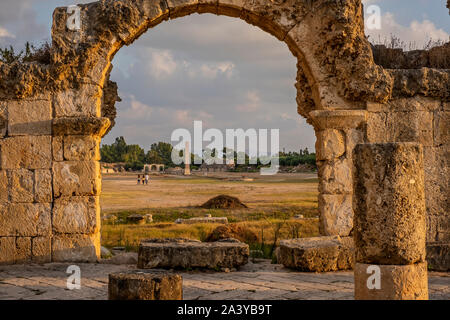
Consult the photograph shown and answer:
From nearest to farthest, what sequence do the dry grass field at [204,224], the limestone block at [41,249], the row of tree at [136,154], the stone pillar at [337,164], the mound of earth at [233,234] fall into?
the limestone block at [41,249], the stone pillar at [337,164], the mound of earth at [233,234], the dry grass field at [204,224], the row of tree at [136,154]

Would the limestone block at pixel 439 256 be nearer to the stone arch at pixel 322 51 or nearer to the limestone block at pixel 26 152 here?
the stone arch at pixel 322 51

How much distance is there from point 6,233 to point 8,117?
1.83 metres

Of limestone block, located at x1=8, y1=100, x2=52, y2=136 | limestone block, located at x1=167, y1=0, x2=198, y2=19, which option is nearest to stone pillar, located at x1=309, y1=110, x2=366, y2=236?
limestone block, located at x1=167, y1=0, x2=198, y2=19

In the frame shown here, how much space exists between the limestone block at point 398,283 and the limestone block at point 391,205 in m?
0.07

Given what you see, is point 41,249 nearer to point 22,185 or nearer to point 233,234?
point 22,185

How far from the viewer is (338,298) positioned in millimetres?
5004

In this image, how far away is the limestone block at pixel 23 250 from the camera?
7121 millimetres

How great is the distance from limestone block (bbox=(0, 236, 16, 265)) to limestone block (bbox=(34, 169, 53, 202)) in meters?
0.75

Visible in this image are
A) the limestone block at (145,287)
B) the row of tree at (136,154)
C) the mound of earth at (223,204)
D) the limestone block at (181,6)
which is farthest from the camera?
the row of tree at (136,154)

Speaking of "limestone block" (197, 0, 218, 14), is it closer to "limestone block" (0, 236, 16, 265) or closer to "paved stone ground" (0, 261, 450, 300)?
"paved stone ground" (0, 261, 450, 300)

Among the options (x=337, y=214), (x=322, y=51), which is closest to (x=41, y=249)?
(x=337, y=214)

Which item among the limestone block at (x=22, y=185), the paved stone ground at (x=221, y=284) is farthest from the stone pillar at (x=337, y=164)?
the limestone block at (x=22, y=185)

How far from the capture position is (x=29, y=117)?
24.2 ft

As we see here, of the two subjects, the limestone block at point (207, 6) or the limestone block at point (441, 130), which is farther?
the limestone block at point (441, 130)
